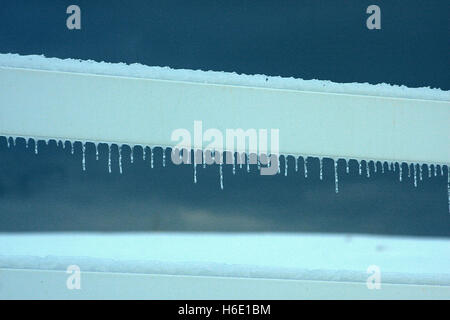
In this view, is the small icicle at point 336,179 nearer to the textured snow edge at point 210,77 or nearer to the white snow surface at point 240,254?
the white snow surface at point 240,254

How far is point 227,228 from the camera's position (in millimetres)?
5773

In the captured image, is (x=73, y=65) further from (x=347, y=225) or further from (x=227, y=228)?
(x=347, y=225)

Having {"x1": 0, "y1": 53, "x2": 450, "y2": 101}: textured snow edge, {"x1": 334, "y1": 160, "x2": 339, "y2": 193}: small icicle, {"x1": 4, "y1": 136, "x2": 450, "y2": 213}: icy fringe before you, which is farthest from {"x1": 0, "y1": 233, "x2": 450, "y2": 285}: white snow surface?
{"x1": 0, "y1": 53, "x2": 450, "y2": 101}: textured snow edge

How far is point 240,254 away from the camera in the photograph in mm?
5797

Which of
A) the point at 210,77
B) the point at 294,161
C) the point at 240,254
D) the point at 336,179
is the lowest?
the point at 240,254

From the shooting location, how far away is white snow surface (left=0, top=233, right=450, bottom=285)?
5539mm

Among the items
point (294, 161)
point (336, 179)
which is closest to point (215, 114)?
point (294, 161)

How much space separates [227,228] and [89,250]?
140cm

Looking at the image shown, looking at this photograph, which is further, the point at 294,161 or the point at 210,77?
the point at 294,161

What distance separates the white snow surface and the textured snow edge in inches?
59.6

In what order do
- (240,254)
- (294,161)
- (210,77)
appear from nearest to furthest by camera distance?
1. (210,77)
2. (294,161)
3. (240,254)

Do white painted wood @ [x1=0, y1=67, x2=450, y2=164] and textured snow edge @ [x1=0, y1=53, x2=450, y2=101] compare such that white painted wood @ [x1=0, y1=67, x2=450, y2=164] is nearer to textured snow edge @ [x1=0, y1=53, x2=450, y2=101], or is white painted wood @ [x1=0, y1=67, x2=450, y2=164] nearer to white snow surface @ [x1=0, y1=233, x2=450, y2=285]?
textured snow edge @ [x1=0, y1=53, x2=450, y2=101]

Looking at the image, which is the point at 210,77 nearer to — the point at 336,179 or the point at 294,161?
the point at 294,161

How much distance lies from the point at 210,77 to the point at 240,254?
6.00ft
